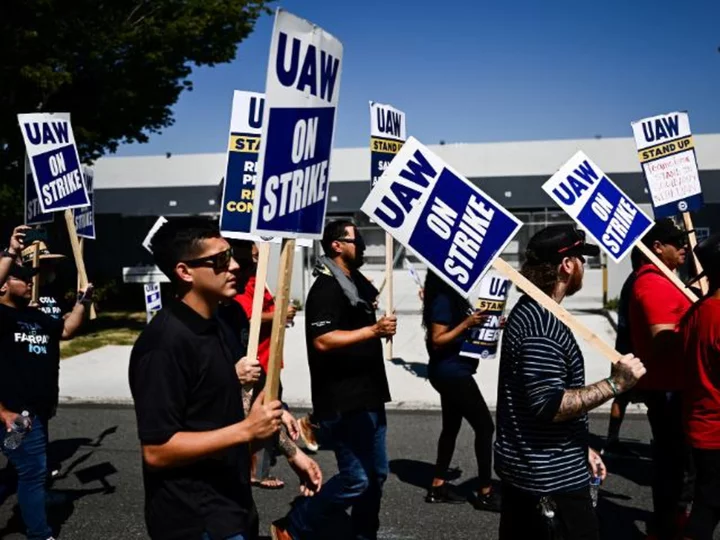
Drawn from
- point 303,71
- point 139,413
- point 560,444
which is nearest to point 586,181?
point 560,444

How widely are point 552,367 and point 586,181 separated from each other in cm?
223

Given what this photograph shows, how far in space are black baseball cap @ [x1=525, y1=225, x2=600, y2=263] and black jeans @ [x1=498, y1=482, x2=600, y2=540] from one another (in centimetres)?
96

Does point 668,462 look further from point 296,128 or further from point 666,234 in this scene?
point 296,128

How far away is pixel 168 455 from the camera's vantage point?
2.51 m

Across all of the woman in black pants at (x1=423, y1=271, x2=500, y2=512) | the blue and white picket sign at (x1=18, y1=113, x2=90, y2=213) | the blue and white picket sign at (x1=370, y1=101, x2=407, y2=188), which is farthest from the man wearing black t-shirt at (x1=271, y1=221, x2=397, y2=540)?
the blue and white picket sign at (x1=370, y1=101, x2=407, y2=188)

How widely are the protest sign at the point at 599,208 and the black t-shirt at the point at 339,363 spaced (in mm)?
1556

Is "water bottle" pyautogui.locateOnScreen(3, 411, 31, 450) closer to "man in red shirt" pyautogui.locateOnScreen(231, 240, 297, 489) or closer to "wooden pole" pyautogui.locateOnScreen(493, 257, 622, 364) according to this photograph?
"man in red shirt" pyautogui.locateOnScreen(231, 240, 297, 489)

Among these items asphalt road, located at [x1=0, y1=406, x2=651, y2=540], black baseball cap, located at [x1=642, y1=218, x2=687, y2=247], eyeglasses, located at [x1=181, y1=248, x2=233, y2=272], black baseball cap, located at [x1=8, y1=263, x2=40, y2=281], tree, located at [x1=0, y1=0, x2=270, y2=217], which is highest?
tree, located at [x1=0, y1=0, x2=270, y2=217]

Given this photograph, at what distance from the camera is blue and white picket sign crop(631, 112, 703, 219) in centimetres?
680

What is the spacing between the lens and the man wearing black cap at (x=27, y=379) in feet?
14.4

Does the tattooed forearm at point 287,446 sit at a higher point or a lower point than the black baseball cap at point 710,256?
lower

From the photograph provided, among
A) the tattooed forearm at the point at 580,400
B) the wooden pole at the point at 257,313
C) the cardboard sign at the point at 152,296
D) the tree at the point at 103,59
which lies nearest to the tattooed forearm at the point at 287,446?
the wooden pole at the point at 257,313

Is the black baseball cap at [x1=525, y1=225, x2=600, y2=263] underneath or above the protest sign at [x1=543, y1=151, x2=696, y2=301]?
underneath

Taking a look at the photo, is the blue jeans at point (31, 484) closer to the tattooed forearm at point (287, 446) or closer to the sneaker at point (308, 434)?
the tattooed forearm at point (287, 446)
